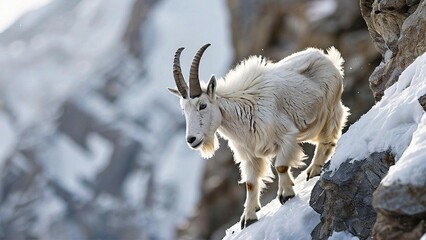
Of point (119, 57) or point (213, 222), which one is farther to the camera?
point (119, 57)

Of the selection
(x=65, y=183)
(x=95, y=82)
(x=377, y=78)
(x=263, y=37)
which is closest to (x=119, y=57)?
(x=95, y=82)

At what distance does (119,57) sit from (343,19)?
160 meters

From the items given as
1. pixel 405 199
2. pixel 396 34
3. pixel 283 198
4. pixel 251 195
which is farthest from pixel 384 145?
pixel 396 34

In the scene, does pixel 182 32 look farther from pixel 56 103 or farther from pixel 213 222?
pixel 213 222

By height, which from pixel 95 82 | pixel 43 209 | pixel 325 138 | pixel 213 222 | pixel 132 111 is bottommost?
pixel 325 138

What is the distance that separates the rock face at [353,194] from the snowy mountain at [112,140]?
141 meters

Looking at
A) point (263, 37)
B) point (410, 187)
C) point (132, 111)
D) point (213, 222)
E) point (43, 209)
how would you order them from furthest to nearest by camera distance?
1. point (132, 111)
2. point (43, 209)
3. point (263, 37)
4. point (213, 222)
5. point (410, 187)

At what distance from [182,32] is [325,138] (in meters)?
178

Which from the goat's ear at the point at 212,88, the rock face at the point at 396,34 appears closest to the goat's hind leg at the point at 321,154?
the rock face at the point at 396,34

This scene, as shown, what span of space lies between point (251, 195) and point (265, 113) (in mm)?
1144

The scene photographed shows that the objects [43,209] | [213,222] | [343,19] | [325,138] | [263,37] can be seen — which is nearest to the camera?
[325,138]

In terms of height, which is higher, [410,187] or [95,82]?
[95,82]

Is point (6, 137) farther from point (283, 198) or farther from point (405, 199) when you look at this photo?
point (405, 199)

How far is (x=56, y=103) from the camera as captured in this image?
186 m
